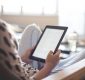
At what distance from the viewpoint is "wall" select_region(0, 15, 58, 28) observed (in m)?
4.11

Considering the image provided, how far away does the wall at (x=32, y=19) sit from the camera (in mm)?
4109

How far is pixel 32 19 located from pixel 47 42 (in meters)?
2.74

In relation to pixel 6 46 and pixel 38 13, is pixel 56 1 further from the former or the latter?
pixel 6 46

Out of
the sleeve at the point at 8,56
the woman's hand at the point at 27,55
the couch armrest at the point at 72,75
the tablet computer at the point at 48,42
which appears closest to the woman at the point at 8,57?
the sleeve at the point at 8,56

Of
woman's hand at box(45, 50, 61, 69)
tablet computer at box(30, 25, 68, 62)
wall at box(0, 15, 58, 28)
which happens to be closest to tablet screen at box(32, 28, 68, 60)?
tablet computer at box(30, 25, 68, 62)

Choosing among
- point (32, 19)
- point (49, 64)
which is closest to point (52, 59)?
point (49, 64)

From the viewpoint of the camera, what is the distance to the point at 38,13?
4.18 m

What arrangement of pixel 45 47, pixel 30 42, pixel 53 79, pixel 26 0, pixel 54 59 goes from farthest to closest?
pixel 26 0, pixel 30 42, pixel 45 47, pixel 54 59, pixel 53 79

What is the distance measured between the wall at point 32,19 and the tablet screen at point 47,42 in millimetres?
2555

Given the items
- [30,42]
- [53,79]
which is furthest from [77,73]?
[30,42]

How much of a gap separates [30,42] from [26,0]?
2339 mm

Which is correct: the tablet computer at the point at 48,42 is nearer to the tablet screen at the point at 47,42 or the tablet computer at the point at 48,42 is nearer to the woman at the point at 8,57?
the tablet screen at the point at 47,42

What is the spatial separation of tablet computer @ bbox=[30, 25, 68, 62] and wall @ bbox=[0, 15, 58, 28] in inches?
101

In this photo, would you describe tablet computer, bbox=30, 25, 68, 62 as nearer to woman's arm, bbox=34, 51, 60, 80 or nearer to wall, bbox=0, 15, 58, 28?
woman's arm, bbox=34, 51, 60, 80
